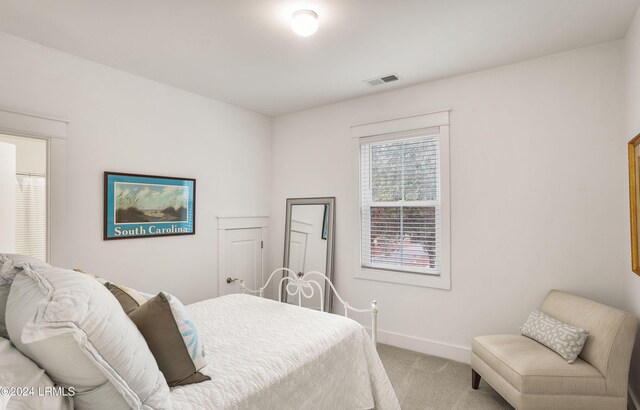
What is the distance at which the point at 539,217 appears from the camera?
9.34 feet

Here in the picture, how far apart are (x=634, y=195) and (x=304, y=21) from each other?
2479 mm

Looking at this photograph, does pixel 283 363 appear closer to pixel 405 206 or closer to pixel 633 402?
pixel 405 206

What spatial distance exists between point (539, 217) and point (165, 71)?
11.6 ft

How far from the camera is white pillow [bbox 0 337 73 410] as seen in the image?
96 cm

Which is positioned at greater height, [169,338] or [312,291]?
[169,338]

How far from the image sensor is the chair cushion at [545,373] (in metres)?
2.06

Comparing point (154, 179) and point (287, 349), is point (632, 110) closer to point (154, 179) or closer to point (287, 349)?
point (287, 349)

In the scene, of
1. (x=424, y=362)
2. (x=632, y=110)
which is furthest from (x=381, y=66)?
(x=424, y=362)

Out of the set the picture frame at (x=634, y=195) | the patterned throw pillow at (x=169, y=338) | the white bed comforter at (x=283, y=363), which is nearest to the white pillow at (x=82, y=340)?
the patterned throw pillow at (x=169, y=338)

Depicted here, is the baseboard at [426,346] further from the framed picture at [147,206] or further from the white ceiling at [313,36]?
the white ceiling at [313,36]

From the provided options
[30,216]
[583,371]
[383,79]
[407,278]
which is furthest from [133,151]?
[583,371]

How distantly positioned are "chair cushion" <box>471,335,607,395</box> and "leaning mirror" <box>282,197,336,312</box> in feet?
6.70

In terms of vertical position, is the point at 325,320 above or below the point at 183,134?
below

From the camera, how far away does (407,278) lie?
3.50 m
